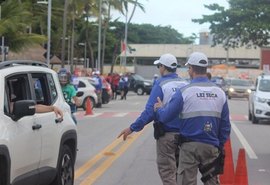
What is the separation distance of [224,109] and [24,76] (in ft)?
8.25

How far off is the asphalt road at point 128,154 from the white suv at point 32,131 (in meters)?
1.93

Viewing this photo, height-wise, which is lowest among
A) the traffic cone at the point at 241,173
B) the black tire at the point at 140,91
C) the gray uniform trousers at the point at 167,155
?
the black tire at the point at 140,91

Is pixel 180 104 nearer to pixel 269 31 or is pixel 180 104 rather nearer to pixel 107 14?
pixel 269 31

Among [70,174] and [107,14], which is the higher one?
[107,14]

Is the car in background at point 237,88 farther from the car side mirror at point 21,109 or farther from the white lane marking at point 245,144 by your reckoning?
the car side mirror at point 21,109

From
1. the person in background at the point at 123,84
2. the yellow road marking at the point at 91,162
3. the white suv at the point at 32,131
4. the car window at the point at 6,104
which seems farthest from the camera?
the person in background at the point at 123,84

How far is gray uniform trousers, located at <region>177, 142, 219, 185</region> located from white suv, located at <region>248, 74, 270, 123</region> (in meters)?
16.5

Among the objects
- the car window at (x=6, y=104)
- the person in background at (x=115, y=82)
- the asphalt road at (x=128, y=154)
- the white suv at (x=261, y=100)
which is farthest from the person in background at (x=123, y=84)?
the car window at (x=6, y=104)

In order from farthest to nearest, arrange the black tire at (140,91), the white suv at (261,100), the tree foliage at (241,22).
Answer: the tree foliage at (241,22) < the black tire at (140,91) < the white suv at (261,100)

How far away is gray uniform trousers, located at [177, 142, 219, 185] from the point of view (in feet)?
20.6

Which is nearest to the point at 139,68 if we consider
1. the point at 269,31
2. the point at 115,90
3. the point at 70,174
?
the point at 269,31

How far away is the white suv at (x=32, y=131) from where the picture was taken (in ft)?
21.4

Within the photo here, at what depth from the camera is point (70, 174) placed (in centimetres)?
871

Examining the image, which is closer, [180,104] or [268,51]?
[180,104]
